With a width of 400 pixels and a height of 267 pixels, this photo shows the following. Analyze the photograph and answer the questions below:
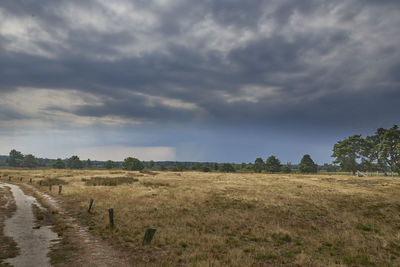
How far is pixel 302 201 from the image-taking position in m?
25.2

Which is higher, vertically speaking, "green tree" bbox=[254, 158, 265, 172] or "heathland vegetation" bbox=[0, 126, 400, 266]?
"green tree" bbox=[254, 158, 265, 172]

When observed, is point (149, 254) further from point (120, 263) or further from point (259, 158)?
point (259, 158)

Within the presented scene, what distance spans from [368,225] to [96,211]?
2379cm

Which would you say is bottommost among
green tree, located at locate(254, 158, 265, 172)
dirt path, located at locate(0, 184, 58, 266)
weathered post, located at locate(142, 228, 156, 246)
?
dirt path, located at locate(0, 184, 58, 266)

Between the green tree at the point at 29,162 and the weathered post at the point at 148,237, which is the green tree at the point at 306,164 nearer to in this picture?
the weathered post at the point at 148,237

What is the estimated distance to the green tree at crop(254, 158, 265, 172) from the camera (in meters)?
115

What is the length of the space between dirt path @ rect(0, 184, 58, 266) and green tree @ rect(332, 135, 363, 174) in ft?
328

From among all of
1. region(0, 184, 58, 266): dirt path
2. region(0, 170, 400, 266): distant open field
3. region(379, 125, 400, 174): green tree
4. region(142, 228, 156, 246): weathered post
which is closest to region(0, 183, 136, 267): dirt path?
region(0, 184, 58, 266): dirt path

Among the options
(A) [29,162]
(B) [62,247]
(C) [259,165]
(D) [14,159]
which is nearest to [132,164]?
(A) [29,162]

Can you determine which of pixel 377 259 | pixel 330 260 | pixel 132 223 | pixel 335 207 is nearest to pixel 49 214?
pixel 132 223

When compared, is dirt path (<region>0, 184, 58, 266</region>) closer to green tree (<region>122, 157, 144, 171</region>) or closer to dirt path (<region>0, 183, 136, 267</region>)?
dirt path (<region>0, 183, 136, 267</region>)

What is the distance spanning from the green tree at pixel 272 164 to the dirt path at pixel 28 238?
351 ft

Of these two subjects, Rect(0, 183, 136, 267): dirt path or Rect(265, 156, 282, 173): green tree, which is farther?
Rect(265, 156, 282, 173): green tree

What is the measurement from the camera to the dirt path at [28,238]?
9.67m
